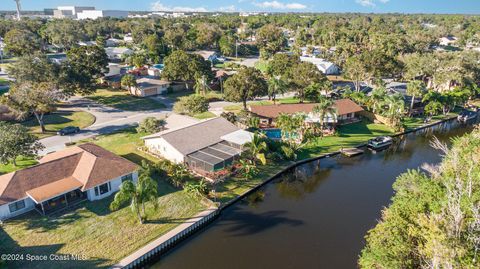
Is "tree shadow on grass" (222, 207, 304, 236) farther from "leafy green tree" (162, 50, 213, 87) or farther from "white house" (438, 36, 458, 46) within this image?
"white house" (438, 36, 458, 46)

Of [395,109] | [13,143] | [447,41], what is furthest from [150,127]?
[447,41]

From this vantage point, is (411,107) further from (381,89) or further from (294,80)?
(294,80)

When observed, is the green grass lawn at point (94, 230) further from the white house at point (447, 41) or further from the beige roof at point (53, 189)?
the white house at point (447, 41)

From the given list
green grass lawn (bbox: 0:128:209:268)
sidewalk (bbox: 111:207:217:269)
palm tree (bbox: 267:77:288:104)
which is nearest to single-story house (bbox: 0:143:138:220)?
green grass lawn (bbox: 0:128:209:268)

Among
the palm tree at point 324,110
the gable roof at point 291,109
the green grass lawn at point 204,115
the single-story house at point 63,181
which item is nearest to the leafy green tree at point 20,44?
the green grass lawn at point 204,115

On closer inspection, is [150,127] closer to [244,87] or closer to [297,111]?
[244,87]

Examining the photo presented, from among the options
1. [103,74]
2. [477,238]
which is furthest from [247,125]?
[103,74]
